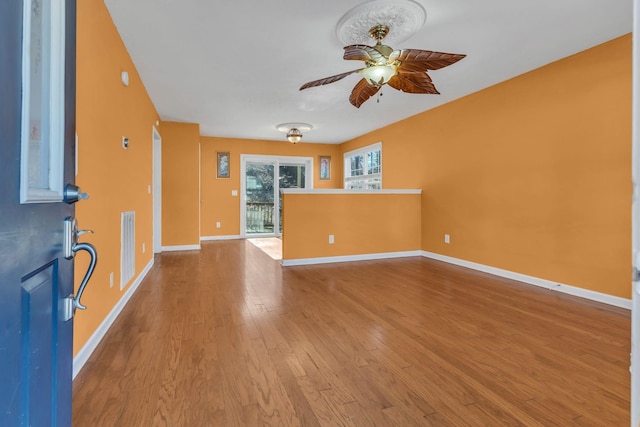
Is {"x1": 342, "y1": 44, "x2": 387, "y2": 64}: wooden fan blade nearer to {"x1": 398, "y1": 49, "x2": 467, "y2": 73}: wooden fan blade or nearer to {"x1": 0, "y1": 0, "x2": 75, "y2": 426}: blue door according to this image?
{"x1": 398, "y1": 49, "x2": 467, "y2": 73}: wooden fan blade

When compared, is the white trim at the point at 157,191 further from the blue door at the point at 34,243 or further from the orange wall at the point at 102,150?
the blue door at the point at 34,243

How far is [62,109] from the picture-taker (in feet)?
2.28

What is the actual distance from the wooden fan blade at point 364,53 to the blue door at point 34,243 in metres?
1.86

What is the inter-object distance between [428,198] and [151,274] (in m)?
4.07

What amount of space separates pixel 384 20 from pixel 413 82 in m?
0.65

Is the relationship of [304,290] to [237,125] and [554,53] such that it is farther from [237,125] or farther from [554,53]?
[237,125]

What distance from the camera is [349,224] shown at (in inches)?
183

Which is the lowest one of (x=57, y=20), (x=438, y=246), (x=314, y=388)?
(x=314, y=388)

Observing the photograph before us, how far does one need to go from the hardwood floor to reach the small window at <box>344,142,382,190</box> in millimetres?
3700

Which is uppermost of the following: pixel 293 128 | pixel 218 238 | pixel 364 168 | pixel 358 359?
pixel 293 128

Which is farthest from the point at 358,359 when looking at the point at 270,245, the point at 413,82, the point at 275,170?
the point at 275,170

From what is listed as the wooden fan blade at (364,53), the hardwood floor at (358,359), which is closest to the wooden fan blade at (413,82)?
the wooden fan blade at (364,53)

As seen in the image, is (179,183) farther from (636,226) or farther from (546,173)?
(636,226)

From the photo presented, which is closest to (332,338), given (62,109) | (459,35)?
(62,109)
